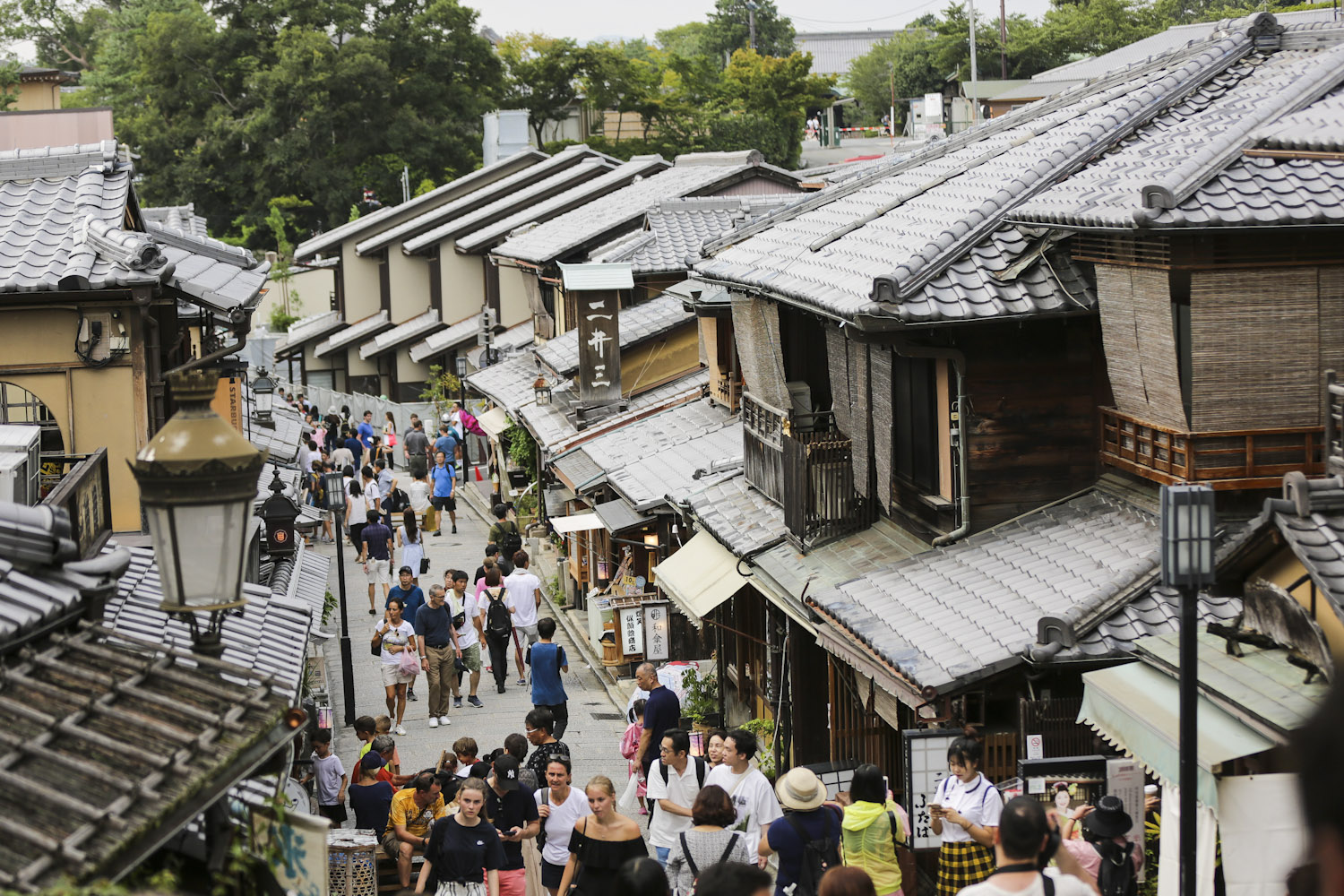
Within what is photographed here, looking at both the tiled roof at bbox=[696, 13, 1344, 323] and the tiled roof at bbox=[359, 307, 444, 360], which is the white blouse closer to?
the tiled roof at bbox=[696, 13, 1344, 323]

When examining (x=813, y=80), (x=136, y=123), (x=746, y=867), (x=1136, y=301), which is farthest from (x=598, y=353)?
(x=136, y=123)

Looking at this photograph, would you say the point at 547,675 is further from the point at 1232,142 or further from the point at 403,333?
the point at 403,333

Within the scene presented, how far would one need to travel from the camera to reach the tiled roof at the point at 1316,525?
24.8ft

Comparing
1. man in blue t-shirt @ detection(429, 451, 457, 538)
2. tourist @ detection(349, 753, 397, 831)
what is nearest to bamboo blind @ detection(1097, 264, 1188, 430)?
tourist @ detection(349, 753, 397, 831)

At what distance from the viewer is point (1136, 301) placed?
11.1 meters

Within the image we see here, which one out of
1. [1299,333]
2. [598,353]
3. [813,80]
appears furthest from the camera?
[813,80]

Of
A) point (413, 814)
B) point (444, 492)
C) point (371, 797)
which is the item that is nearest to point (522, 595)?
point (371, 797)

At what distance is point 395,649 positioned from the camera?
733 inches

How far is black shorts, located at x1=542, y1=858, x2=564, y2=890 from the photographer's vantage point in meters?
11.0

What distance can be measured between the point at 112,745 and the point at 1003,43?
60361mm

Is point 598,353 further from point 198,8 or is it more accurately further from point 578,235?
point 198,8

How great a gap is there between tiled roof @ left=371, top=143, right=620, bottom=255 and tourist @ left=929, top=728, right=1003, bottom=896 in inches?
1569

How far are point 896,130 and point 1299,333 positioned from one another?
67.1 meters

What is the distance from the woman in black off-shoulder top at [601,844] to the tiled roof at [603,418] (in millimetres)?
15615
